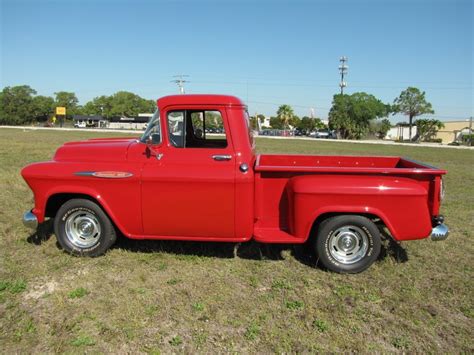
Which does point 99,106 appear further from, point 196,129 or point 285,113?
point 196,129

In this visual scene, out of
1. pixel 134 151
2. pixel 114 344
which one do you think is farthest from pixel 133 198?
pixel 114 344

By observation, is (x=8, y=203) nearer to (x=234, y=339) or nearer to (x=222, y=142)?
(x=222, y=142)

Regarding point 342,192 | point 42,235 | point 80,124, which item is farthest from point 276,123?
point 342,192

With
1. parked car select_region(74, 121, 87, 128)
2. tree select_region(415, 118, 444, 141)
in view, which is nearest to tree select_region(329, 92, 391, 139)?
tree select_region(415, 118, 444, 141)

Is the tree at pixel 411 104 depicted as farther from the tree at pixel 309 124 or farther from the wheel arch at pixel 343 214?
the wheel arch at pixel 343 214

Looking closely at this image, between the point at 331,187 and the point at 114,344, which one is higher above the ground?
the point at 331,187

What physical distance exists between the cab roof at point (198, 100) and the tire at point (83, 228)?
1508mm

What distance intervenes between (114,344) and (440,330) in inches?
110

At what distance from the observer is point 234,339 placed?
321 cm

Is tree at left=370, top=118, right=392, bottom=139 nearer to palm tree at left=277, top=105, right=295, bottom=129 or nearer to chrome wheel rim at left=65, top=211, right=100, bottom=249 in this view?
palm tree at left=277, top=105, right=295, bottom=129

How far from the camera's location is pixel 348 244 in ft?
14.6

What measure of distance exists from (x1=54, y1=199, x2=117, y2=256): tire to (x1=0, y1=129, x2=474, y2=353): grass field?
17 centimetres

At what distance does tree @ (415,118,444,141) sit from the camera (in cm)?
7244

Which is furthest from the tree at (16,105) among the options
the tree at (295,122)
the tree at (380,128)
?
the tree at (380,128)
